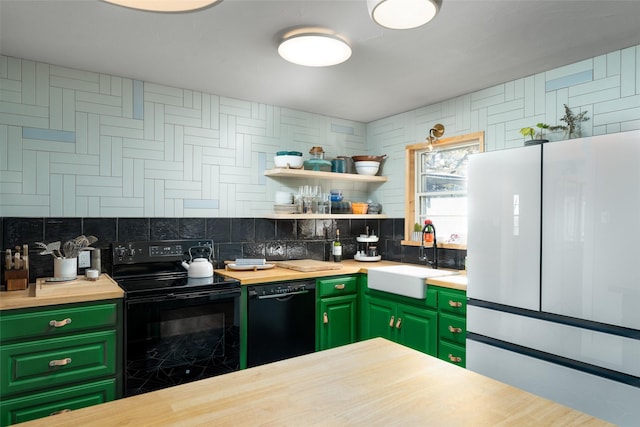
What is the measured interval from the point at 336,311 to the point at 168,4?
2687 mm

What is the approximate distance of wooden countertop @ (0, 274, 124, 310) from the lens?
2102mm

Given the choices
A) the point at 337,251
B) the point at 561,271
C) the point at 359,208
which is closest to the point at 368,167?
the point at 359,208

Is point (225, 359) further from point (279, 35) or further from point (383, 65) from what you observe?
point (383, 65)

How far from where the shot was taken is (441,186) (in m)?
3.73

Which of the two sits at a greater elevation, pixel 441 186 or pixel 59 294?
pixel 441 186

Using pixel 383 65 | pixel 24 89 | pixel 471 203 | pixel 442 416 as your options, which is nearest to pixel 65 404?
pixel 24 89

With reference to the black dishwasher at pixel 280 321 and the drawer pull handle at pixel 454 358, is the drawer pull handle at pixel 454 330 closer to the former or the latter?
the drawer pull handle at pixel 454 358

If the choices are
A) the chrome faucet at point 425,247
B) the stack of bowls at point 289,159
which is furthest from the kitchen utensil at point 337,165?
the chrome faucet at point 425,247

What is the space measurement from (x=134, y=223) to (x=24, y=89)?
1.12m

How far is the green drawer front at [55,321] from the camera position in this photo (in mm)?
2059

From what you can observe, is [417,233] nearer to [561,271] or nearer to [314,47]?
[561,271]

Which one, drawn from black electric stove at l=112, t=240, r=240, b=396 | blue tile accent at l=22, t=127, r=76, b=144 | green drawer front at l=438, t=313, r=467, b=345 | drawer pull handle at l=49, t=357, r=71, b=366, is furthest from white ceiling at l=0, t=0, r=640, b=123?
drawer pull handle at l=49, t=357, r=71, b=366

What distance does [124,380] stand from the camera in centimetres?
236

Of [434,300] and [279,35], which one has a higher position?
[279,35]
